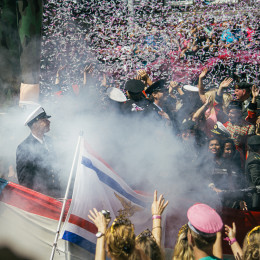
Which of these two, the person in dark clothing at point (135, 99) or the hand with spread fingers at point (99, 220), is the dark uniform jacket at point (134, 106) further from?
the hand with spread fingers at point (99, 220)

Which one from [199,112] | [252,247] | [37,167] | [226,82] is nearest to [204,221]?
[252,247]

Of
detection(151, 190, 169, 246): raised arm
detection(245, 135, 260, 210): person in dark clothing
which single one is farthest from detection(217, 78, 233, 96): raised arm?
detection(151, 190, 169, 246): raised arm

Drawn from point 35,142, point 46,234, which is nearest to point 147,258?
point 46,234

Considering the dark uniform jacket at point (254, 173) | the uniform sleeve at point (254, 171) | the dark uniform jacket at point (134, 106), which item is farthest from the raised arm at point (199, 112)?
the uniform sleeve at point (254, 171)

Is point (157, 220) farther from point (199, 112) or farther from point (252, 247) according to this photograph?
point (199, 112)

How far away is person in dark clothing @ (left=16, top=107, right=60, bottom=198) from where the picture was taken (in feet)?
9.93

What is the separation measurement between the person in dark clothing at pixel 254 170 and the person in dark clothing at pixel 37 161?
6.74ft

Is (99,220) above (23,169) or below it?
above

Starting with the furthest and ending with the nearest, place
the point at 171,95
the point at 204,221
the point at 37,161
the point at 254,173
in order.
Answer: the point at 171,95, the point at 254,173, the point at 37,161, the point at 204,221

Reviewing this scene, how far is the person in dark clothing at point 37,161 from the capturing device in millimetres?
3025

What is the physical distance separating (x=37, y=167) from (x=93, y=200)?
1.01 metres

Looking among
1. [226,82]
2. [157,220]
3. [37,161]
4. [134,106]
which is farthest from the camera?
[226,82]

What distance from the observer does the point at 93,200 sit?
92.6 inches

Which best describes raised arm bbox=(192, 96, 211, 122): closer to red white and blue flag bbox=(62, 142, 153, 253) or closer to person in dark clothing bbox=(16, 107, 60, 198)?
red white and blue flag bbox=(62, 142, 153, 253)
